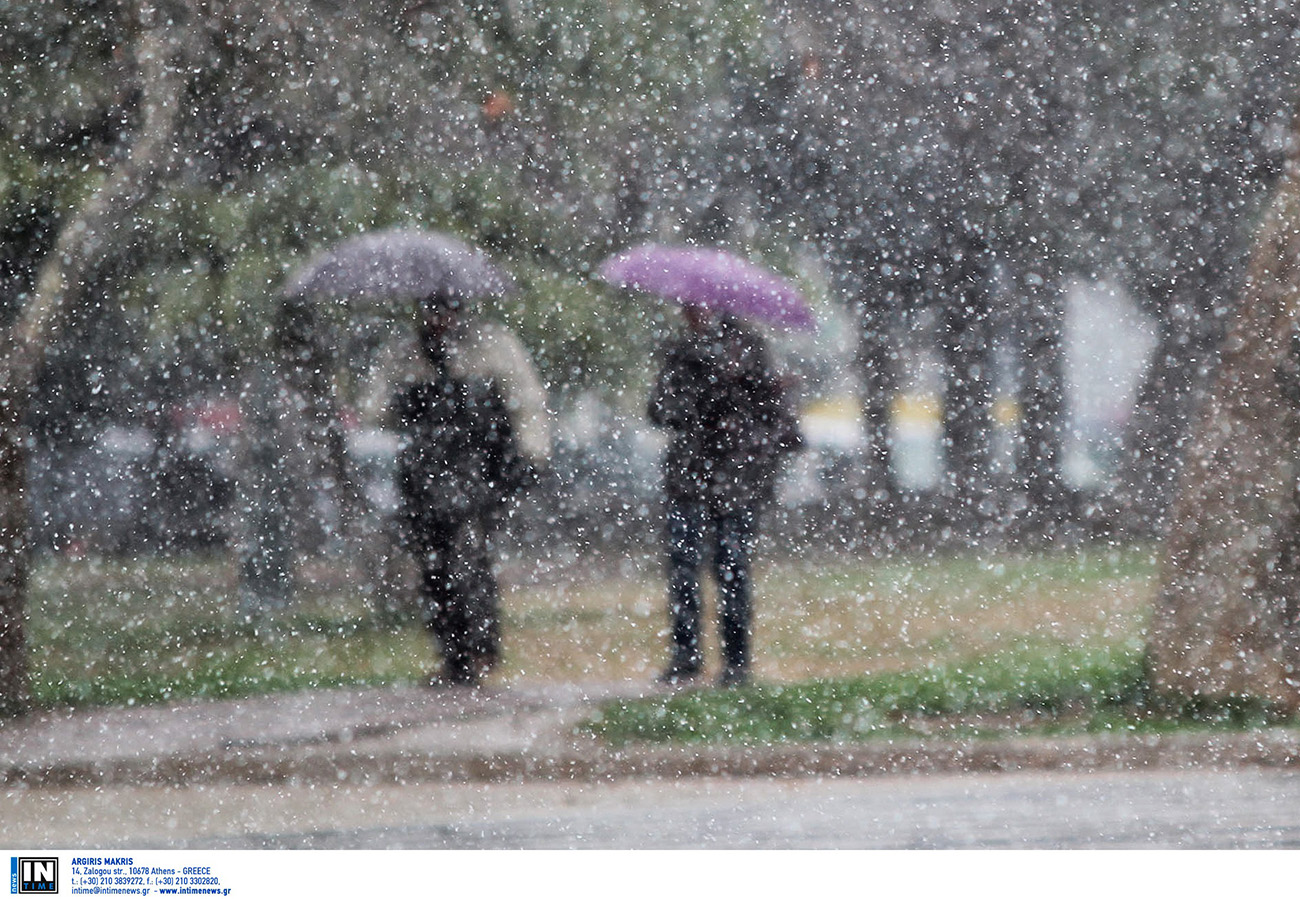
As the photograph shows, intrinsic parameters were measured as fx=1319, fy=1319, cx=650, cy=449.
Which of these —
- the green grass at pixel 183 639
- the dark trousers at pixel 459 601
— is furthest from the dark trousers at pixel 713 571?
the green grass at pixel 183 639

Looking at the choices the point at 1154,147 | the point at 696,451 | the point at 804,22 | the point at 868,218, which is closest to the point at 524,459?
the point at 696,451

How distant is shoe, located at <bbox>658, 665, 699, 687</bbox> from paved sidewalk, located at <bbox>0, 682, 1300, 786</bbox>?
0.05m

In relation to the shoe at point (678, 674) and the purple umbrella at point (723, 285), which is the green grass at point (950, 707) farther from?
the purple umbrella at point (723, 285)

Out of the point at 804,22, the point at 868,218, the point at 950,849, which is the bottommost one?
the point at 950,849

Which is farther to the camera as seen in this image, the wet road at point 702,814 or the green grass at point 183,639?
the green grass at point 183,639

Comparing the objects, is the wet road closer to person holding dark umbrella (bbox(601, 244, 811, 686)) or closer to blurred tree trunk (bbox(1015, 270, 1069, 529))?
person holding dark umbrella (bbox(601, 244, 811, 686))

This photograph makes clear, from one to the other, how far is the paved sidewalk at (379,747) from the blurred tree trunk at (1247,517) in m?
0.55

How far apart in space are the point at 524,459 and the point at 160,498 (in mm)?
719

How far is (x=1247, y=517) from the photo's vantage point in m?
2.50

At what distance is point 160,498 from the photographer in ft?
8.49

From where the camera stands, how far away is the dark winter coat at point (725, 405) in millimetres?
2547

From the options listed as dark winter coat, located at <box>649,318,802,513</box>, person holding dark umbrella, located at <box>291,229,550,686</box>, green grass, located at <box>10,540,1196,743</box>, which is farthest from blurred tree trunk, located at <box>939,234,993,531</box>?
person holding dark umbrella, located at <box>291,229,550,686</box>

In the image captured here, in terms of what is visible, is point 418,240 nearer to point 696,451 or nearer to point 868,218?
point 696,451

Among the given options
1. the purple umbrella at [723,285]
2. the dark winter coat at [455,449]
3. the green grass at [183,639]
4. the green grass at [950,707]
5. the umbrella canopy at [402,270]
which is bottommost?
the green grass at [950,707]
